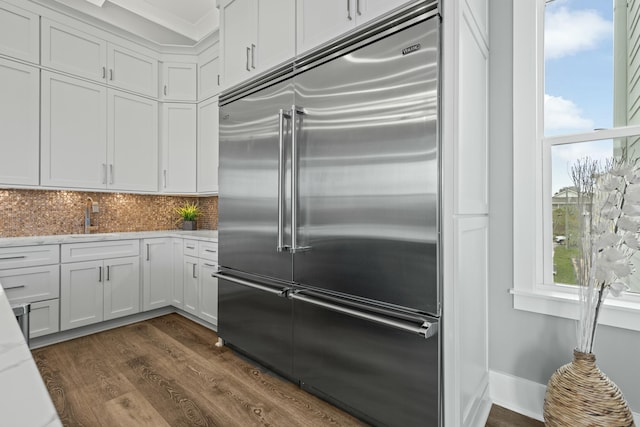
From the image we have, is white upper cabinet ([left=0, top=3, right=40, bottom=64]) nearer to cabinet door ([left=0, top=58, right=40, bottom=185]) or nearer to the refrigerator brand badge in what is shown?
cabinet door ([left=0, top=58, right=40, bottom=185])

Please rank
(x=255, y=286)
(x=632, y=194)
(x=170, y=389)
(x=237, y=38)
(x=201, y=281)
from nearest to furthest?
(x=632, y=194), (x=170, y=389), (x=255, y=286), (x=237, y=38), (x=201, y=281)

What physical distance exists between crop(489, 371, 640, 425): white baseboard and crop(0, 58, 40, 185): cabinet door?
3.92 metres

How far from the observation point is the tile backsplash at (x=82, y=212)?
314 cm

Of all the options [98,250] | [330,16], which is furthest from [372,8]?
[98,250]

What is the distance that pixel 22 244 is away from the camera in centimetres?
270

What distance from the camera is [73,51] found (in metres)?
3.18

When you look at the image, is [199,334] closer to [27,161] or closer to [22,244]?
[22,244]

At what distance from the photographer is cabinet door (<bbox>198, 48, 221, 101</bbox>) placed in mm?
3557

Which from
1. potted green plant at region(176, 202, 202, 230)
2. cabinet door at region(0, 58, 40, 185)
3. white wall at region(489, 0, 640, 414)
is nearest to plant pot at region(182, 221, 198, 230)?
potted green plant at region(176, 202, 202, 230)

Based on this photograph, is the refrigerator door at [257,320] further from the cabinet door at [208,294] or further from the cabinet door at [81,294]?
the cabinet door at [81,294]

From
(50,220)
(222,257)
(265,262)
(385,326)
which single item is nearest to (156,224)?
(50,220)

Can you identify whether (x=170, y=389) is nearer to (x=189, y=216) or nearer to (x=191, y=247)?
(x=191, y=247)

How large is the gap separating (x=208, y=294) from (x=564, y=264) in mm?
2766

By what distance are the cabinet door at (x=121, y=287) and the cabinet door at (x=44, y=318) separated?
15.0 inches
